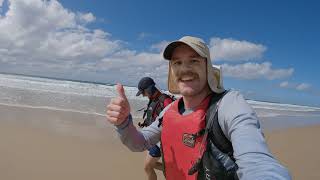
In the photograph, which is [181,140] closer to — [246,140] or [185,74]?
[185,74]

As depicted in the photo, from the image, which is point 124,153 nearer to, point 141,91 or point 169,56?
point 141,91

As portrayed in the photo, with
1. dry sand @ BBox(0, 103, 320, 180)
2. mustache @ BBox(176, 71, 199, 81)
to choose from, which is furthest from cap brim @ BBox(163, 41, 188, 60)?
dry sand @ BBox(0, 103, 320, 180)

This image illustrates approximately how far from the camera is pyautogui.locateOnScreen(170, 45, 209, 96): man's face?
240 centimetres

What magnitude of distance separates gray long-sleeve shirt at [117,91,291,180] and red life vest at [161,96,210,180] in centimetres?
25

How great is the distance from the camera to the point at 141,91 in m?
5.22

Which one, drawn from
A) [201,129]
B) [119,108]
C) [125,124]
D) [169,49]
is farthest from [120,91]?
[201,129]

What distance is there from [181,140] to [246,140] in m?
0.70

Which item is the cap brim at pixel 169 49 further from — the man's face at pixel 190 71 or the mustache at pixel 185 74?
the mustache at pixel 185 74

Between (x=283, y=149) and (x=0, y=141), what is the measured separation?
7.58m

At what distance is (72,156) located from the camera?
6766 mm

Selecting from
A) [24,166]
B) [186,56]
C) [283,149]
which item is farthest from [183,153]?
[283,149]

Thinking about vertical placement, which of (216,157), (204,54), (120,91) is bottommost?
(216,157)

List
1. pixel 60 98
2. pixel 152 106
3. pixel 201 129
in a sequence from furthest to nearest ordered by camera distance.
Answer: pixel 60 98
pixel 152 106
pixel 201 129

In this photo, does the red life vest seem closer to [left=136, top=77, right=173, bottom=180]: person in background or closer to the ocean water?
[left=136, top=77, right=173, bottom=180]: person in background
